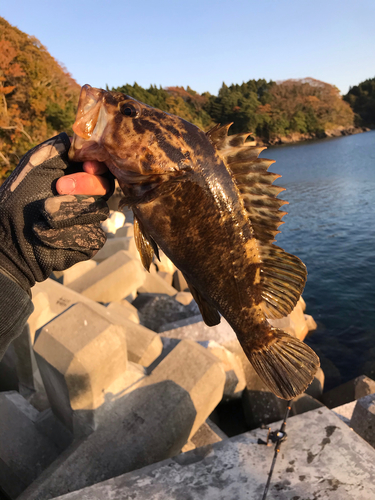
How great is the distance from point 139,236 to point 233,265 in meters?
0.71

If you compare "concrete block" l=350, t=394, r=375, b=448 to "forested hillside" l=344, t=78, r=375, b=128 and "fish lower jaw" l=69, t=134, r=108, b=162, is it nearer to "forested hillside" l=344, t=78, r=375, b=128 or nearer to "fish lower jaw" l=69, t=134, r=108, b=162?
"fish lower jaw" l=69, t=134, r=108, b=162

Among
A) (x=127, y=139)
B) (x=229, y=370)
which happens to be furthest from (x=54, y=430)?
(x=127, y=139)

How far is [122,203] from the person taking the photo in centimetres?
206

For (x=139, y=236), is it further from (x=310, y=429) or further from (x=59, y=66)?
(x=59, y=66)

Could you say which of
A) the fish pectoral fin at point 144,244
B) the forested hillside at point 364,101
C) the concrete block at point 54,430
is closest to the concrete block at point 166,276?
the concrete block at point 54,430

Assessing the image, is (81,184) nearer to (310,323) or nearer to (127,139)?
(127,139)

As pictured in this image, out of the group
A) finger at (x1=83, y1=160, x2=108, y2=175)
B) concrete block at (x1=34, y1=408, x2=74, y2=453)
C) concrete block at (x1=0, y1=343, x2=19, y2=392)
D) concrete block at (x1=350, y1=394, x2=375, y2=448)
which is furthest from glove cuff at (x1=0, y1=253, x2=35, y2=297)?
concrete block at (x1=350, y1=394, x2=375, y2=448)

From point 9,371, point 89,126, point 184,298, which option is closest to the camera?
point 89,126

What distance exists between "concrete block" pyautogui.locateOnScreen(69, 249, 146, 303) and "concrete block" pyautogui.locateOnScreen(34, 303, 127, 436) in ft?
9.12

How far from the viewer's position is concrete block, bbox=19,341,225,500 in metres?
2.96

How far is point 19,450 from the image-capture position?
3.42m

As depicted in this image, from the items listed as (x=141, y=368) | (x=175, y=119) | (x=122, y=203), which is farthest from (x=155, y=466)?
(x=175, y=119)

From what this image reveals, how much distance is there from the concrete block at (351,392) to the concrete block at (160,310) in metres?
3.16

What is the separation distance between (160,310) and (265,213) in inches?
206
